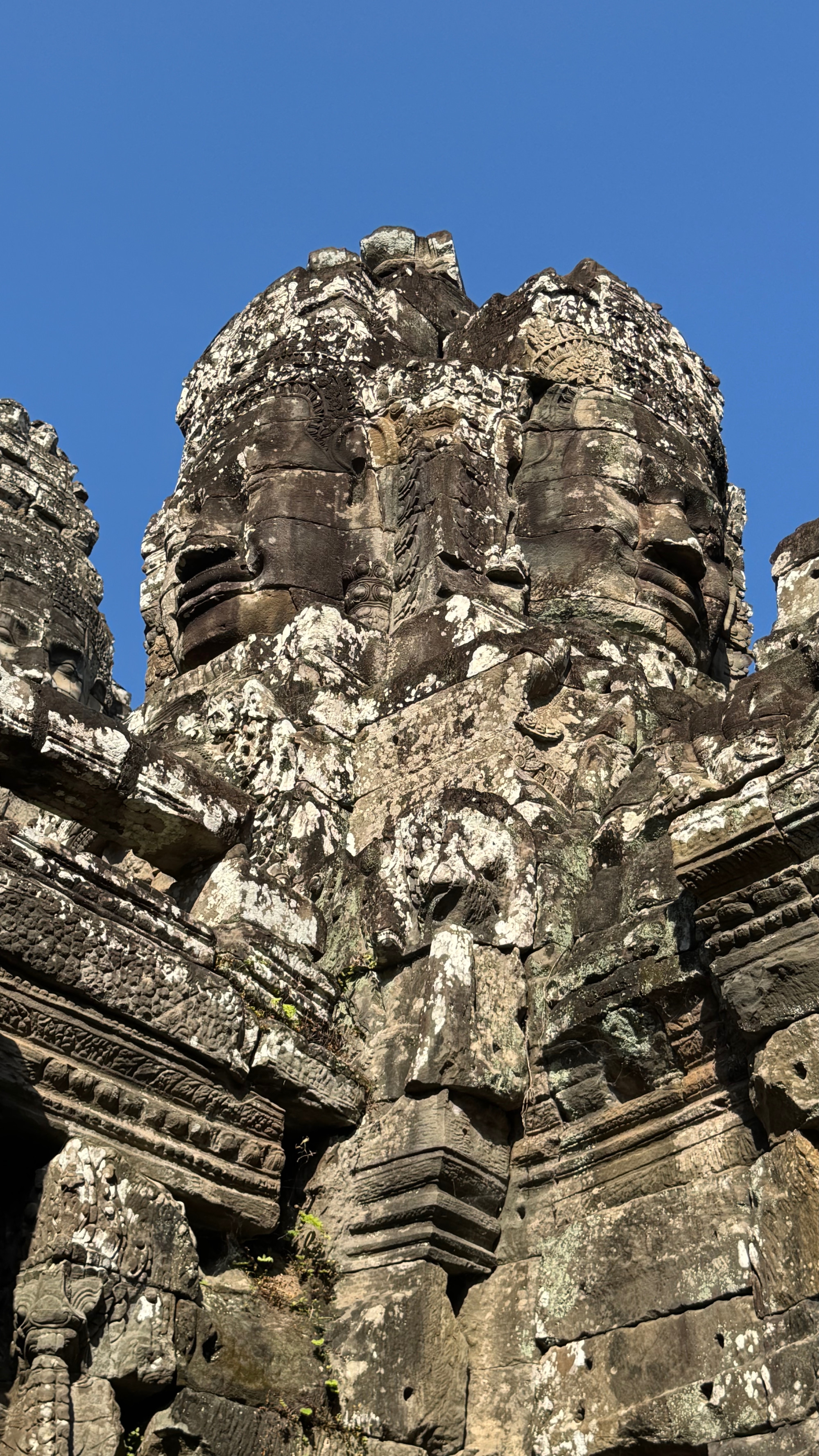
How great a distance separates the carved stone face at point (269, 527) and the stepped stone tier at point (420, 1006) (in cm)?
4

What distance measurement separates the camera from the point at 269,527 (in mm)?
11133

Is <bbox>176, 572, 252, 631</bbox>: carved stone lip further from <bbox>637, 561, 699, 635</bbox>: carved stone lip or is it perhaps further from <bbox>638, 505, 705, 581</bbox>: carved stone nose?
<bbox>638, 505, 705, 581</bbox>: carved stone nose

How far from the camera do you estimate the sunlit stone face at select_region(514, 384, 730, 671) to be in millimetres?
11016

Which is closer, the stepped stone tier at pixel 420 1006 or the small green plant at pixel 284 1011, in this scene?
the stepped stone tier at pixel 420 1006

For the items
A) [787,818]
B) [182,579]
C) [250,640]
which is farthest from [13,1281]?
[182,579]

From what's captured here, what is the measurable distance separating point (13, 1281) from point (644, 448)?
25.0ft

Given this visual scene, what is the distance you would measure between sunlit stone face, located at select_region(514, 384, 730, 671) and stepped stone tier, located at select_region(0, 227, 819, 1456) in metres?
0.05

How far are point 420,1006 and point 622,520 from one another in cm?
458

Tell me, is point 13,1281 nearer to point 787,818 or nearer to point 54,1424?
point 54,1424

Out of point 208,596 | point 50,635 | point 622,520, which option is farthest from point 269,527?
point 50,635

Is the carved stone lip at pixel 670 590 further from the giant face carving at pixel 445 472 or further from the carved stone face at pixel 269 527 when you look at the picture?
the carved stone face at pixel 269 527

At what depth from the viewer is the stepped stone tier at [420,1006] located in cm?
652

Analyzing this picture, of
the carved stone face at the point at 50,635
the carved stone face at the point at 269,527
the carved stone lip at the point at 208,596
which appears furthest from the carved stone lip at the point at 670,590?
the carved stone face at the point at 50,635

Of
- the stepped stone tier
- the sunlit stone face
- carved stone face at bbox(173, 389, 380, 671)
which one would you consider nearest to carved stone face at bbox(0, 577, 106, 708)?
carved stone face at bbox(173, 389, 380, 671)
